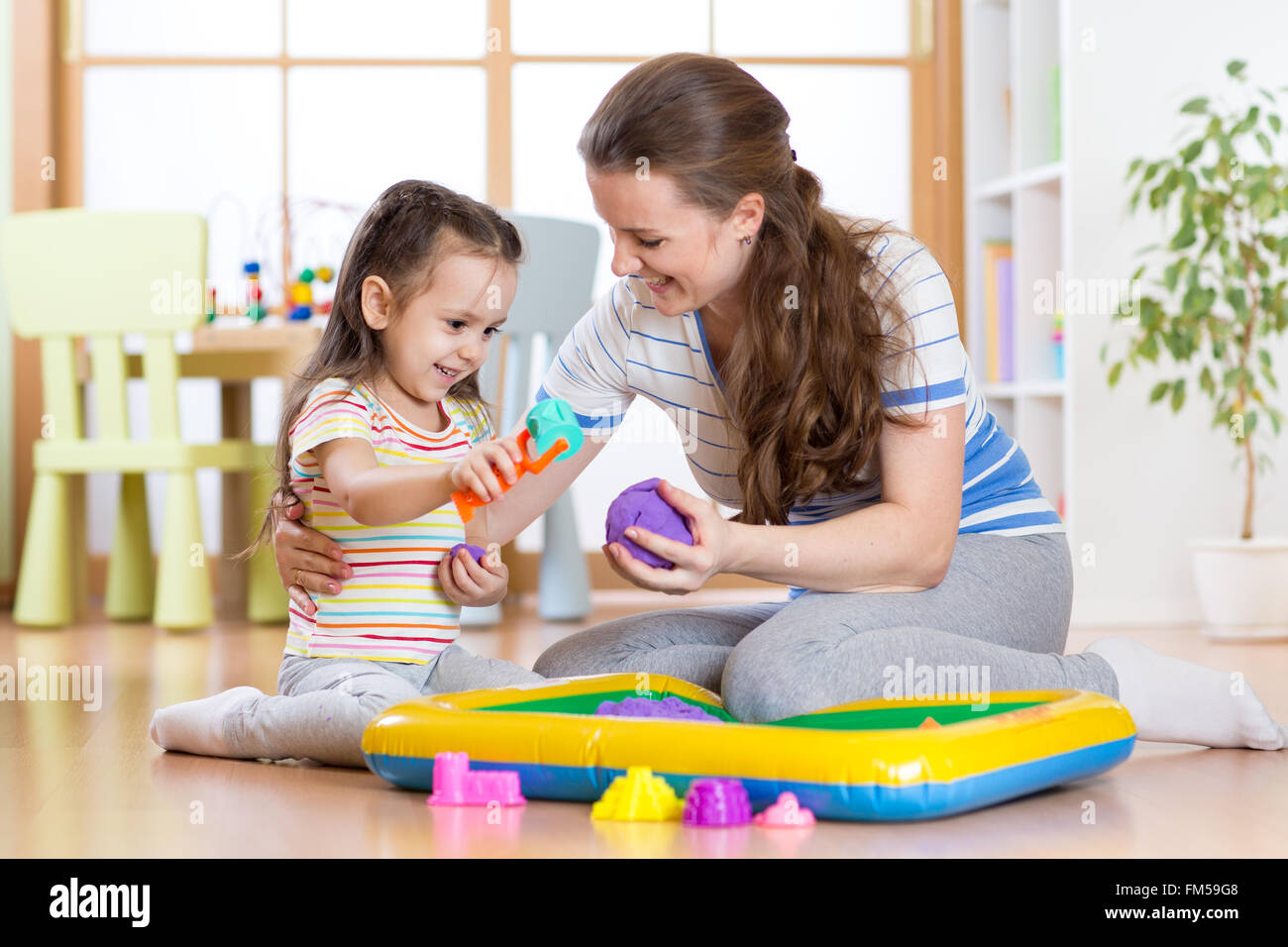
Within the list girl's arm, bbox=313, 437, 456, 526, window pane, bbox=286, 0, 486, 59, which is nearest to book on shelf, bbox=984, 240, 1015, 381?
window pane, bbox=286, 0, 486, 59

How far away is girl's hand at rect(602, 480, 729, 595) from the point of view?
1.28 m

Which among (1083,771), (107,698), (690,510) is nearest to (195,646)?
(107,698)

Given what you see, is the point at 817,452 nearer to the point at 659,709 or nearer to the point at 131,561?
the point at 659,709

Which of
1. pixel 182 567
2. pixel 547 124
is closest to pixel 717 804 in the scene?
pixel 182 567

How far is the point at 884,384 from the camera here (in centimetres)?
144

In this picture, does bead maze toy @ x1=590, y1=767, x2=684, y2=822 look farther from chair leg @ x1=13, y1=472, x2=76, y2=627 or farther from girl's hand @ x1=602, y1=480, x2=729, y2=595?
chair leg @ x1=13, y1=472, x2=76, y2=627

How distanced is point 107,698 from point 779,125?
1.19 m

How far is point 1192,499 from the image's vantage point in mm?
3012

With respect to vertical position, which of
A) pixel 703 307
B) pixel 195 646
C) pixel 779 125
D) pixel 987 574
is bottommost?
pixel 195 646

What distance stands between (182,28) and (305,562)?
8.74ft

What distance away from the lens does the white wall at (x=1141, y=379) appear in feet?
9.78

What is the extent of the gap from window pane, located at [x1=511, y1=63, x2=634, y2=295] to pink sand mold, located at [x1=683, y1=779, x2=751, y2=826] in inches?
110

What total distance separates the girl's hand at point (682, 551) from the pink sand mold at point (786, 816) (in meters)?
0.24

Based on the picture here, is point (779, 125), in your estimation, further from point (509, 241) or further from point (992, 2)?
point (992, 2)
